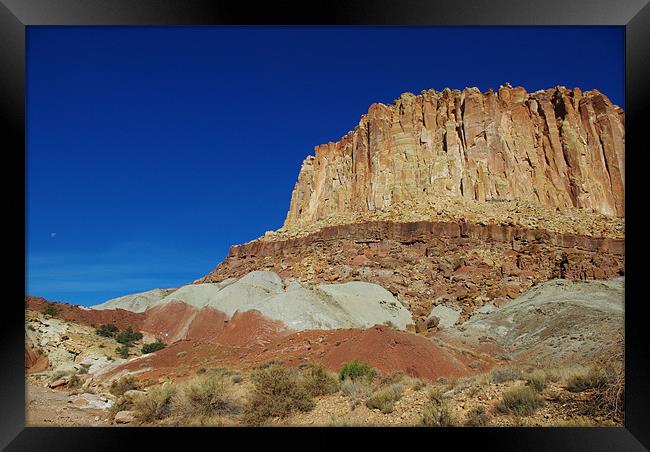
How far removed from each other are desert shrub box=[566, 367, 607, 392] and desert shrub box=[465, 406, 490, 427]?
4.80ft

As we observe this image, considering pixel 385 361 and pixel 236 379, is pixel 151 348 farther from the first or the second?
pixel 385 361

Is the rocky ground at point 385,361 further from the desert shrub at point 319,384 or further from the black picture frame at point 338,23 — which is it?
the black picture frame at point 338,23

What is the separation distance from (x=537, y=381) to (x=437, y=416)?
1849 mm

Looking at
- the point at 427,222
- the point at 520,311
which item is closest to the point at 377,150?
the point at 427,222

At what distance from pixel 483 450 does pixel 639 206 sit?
325 cm

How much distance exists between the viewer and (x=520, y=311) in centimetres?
2298

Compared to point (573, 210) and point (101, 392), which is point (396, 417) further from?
point (573, 210)

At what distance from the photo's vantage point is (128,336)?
84.7ft

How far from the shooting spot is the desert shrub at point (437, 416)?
282 inches

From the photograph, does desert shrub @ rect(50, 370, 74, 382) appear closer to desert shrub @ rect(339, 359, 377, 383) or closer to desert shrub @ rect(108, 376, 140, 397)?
desert shrub @ rect(108, 376, 140, 397)

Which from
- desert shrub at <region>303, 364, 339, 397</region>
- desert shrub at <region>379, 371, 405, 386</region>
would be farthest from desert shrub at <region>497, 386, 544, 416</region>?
desert shrub at <region>379, 371, 405, 386</region>

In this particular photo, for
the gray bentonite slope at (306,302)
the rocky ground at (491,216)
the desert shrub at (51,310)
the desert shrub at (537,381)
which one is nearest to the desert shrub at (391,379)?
the desert shrub at (537,381)

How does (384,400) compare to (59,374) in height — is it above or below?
above

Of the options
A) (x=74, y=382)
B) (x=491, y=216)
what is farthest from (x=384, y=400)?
(x=491, y=216)
